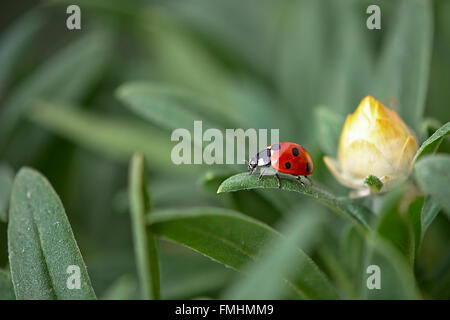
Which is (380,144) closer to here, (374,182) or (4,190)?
(374,182)

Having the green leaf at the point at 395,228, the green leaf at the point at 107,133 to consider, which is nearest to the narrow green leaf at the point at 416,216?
the green leaf at the point at 395,228

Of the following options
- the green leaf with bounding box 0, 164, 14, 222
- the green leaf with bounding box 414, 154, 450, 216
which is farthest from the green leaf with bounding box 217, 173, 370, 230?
the green leaf with bounding box 0, 164, 14, 222

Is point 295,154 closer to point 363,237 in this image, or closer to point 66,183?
point 363,237

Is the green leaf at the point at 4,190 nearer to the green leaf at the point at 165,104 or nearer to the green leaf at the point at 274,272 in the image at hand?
the green leaf at the point at 165,104

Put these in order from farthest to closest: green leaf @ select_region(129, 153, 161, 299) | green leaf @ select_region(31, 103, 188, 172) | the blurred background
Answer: green leaf @ select_region(31, 103, 188, 172) → the blurred background → green leaf @ select_region(129, 153, 161, 299)

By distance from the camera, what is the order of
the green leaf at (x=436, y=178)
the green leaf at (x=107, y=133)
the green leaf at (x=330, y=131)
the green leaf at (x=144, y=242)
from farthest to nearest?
the green leaf at (x=107, y=133)
the green leaf at (x=330, y=131)
the green leaf at (x=144, y=242)
the green leaf at (x=436, y=178)

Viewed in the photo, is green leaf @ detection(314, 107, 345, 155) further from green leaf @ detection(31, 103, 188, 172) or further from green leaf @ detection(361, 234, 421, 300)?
green leaf @ detection(31, 103, 188, 172)

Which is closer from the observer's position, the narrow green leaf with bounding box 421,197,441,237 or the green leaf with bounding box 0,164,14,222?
the narrow green leaf with bounding box 421,197,441,237
